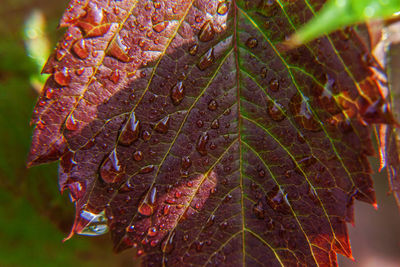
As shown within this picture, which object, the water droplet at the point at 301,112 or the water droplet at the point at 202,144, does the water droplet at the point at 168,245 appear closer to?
the water droplet at the point at 202,144

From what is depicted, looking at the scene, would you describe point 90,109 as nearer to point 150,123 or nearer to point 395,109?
point 150,123

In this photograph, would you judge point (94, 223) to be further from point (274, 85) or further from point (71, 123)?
point (274, 85)

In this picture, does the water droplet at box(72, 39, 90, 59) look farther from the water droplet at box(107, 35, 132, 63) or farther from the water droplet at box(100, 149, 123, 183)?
the water droplet at box(100, 149, 123, 183)

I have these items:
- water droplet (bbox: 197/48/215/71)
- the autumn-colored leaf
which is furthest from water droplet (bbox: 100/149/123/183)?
water droplet (bbox: 197/48/215/71)

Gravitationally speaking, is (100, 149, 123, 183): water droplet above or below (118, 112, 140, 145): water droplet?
below

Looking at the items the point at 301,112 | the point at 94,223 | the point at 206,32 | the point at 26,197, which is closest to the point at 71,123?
the point at 94,223

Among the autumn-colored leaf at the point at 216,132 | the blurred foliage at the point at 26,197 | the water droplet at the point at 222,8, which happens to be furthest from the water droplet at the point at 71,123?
the blurred foliage at the point at 26,197
